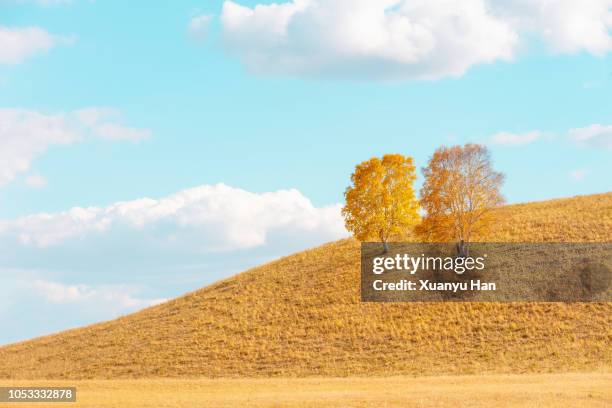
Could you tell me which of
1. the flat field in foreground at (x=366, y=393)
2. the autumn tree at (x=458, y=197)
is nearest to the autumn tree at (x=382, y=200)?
the autumn tree at (x=458, y=197)

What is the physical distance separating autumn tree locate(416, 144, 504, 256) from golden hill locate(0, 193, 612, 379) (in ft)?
21.6

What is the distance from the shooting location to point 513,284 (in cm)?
6300

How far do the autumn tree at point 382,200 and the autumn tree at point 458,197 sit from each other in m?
3.71

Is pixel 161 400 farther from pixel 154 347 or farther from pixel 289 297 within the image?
pixel 289 297

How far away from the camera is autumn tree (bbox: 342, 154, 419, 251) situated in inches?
2744

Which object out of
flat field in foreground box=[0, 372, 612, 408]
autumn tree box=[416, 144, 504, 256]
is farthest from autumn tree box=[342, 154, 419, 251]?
flat field in foreground box=[0, 372, 612, 408]

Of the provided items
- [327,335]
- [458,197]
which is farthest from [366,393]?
[458,197]

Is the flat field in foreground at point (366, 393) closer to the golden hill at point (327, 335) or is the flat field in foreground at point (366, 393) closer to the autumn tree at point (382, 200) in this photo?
the golden hill at point (327, 335)

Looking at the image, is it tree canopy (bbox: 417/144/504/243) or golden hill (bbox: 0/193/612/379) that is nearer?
golden hill (bbox: 0/193/612/379)

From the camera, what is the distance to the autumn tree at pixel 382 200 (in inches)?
2744

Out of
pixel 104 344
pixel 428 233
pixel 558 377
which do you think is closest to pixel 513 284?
pixel 428 233

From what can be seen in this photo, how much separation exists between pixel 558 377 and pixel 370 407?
16.6 meters

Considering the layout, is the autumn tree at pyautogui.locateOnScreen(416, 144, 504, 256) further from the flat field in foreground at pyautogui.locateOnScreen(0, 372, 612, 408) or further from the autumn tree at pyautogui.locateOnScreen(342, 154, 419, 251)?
the flat field in foreground at pyautogui.locateOnScreen(0, 372, 612, 408)

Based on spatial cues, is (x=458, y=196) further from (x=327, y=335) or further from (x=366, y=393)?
(x=366, y=393)
